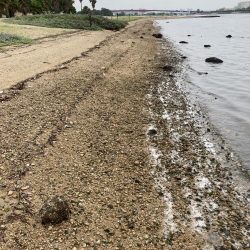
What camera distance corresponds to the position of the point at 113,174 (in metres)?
10.3

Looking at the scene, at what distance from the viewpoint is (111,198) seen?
9.09 m

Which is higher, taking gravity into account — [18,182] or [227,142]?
[18,182]

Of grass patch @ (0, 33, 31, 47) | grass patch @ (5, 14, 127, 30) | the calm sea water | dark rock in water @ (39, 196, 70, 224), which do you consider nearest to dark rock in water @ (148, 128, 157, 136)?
the calm sea water

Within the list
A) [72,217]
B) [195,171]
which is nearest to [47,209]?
[72,217]

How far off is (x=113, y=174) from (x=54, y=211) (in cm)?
271

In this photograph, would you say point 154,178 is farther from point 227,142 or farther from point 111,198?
point 227,142

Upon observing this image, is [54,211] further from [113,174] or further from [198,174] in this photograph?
[198,174]

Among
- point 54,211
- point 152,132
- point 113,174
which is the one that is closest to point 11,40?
point 152,132

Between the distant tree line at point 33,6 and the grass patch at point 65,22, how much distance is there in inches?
750

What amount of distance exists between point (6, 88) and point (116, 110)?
17.3 ft

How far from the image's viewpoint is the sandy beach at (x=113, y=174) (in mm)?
7816

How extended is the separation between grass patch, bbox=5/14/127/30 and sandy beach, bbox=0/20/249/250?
168 feet

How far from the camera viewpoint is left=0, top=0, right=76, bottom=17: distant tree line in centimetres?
9369

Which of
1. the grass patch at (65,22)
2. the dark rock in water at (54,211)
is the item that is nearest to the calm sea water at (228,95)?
the dark rock in water at (54,211)
